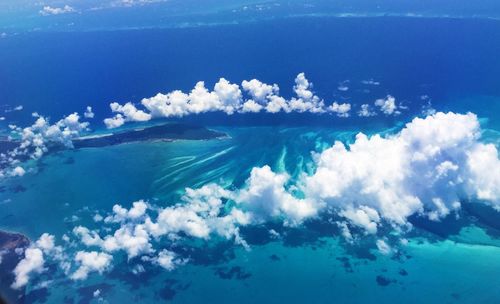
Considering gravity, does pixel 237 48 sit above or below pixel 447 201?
above

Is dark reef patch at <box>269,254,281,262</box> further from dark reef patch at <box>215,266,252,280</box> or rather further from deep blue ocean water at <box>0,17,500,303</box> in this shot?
dark reef patch at <box>215,266,252,280</box>

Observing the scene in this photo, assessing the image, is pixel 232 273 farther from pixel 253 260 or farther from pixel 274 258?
pixel 274 258

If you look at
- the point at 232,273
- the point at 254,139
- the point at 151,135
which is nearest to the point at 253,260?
the point at 232,273

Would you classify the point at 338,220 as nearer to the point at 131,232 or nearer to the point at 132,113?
the point at 131,232

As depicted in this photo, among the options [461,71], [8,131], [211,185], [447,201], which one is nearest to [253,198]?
[211,185]

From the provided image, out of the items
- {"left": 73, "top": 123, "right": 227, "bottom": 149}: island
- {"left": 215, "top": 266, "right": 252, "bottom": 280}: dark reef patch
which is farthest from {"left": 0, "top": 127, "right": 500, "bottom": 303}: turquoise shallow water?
{"left": 73, "top": 123, "right": 227, "bottom": 149}: island
